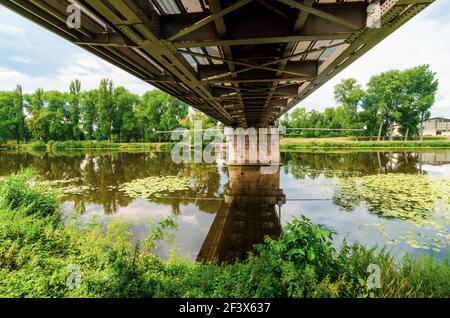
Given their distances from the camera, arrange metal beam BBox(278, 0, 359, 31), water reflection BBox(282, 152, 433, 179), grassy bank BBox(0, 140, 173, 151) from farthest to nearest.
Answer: grassy bank BBox(0, 140, 173, 151), water reflection BBox(282, 152, 433, 179), metal beam BBox(278, 0, 359, 31)

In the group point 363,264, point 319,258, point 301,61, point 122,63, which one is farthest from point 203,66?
point 363,264

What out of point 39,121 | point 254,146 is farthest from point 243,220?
point 39,121

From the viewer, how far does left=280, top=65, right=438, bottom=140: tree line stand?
53656 millimetres

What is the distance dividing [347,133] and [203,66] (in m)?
71.3

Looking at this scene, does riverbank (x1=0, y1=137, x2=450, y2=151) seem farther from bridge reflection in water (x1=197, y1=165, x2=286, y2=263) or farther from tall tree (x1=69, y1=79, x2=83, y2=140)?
bridge reflection in water (x1=197, y1=165, x2=286, y2=263)

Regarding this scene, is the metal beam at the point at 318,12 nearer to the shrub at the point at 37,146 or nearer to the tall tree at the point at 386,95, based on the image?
the tall tree at the point at 386,95

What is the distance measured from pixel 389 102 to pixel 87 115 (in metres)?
86.6

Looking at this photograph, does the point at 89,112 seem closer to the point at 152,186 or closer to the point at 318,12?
the point at 152,186

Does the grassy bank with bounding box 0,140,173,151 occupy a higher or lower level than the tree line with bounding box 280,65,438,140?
lower

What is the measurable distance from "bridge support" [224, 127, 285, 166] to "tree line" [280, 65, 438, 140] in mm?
45761

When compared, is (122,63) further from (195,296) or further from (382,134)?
(382,134)

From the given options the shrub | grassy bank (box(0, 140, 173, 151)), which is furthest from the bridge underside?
the shrub

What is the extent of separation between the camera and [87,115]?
218ft

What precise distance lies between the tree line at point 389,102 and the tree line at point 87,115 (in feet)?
167
